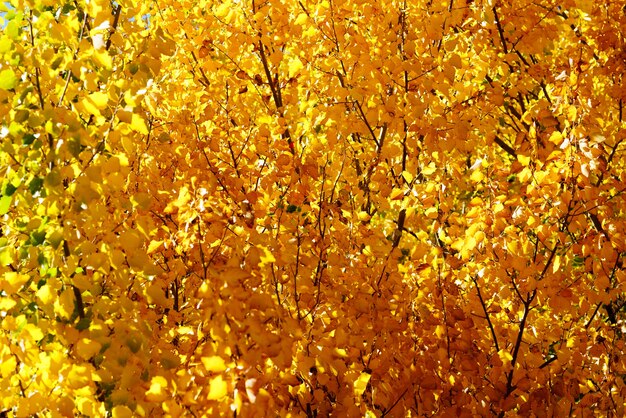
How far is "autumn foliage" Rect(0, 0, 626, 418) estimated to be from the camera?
2000 millimetres

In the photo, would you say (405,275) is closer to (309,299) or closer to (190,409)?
(309,299)

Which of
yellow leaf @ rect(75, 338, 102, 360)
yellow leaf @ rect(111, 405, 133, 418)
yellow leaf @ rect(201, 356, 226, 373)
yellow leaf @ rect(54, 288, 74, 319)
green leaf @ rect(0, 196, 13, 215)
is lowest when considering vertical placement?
yellow leaf @ rect(111, 405, 133, 418)

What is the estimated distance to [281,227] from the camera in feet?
10.2

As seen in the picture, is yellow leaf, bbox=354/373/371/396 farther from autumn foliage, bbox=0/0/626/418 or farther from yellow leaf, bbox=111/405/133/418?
yellow leaf, bbox=111/405/133/418

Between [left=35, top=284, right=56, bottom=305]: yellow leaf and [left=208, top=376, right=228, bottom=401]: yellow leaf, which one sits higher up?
[left=35, top=284, right=56, bottom=305]: yellow leaf

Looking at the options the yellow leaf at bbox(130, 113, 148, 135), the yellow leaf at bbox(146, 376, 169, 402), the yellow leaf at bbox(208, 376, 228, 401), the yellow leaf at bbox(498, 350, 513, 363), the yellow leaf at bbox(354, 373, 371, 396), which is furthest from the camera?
the yellow leaf at bbox(498, 350, 513, 363)

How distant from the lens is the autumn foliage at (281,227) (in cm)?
200

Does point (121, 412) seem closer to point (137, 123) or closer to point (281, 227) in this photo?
point (137, 123)

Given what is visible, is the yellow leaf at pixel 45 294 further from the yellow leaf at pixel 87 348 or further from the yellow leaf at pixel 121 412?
the yellow leaf at pixel 121 412

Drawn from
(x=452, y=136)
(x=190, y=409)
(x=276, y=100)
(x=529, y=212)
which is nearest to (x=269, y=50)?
(x=276, y=100)

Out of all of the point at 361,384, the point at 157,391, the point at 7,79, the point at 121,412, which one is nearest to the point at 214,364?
A: the point at 157,391

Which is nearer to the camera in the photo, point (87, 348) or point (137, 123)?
point (87, 348)

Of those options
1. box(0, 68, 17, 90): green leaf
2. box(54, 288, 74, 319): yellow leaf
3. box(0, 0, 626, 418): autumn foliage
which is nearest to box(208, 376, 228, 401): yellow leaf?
box(0, 0, 626, 418): autumn foliage

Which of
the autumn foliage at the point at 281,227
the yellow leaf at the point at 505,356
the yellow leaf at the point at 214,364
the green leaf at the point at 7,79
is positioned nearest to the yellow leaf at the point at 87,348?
the autumn foliage at the point at 281,227
